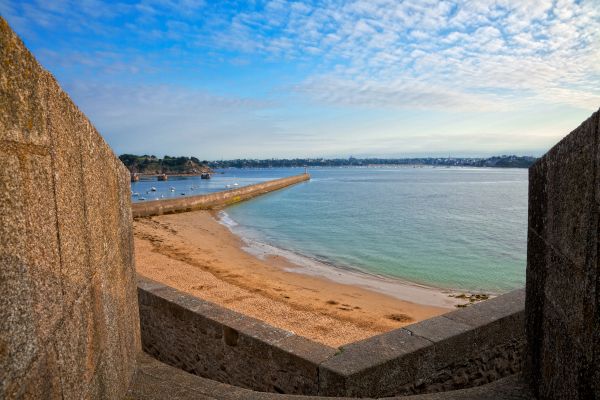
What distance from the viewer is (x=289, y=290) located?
13359 mm

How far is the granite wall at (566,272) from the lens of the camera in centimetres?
161

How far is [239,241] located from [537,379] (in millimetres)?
21719

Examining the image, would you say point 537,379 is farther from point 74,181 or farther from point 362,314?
point 362,314

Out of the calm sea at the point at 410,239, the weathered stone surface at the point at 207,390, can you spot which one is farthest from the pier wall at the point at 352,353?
the calm sea at the point at 410,239

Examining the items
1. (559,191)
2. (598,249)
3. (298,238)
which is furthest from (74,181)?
(298,238)

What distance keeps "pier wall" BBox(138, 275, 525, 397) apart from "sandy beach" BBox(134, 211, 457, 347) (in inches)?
Answer: 179

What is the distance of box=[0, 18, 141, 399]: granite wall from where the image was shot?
3.51 feet

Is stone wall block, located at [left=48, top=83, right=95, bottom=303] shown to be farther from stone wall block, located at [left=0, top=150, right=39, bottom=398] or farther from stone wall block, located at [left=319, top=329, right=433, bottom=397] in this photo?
stone wall block, located at [left=319, top=329, right=433, bottom=397]

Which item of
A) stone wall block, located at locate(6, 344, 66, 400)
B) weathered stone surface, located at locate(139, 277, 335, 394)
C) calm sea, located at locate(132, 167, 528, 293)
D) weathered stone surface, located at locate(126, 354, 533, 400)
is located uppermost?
stone wall block, located at locate(6, 344, 66, 400)

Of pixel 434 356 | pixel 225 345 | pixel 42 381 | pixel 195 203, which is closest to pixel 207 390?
pixel 225 345

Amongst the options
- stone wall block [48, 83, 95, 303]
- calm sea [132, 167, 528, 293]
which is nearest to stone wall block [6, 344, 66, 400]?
stone wall block [48, 83, 95, 303]

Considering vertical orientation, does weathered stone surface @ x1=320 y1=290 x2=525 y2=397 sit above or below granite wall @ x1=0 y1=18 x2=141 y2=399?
below

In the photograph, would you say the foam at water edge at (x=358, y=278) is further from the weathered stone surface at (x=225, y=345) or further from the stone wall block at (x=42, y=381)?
the stone wall block at (x=42, y=381)

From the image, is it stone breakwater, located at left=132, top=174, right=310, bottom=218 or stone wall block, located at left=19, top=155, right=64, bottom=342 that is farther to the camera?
stone breakwater, located at left=132, top=174, right=310, bottom=218
